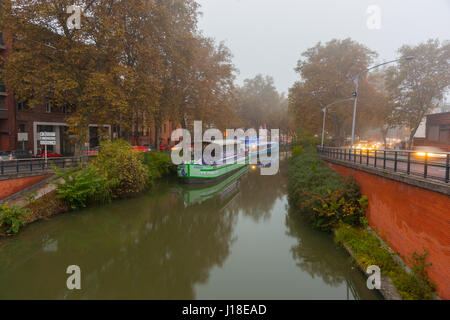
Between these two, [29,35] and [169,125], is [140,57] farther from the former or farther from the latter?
[169,125]

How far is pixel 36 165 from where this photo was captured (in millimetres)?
15523

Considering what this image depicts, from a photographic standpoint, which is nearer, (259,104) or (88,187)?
(88,187)

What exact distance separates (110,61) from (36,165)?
8528 mm

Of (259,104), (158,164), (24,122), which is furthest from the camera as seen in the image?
(259,104)

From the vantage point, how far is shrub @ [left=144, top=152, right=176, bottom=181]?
76.4 feet

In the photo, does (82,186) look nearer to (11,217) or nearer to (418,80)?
(11,217)

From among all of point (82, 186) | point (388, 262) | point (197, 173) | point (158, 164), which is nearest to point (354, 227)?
point (388, 262)

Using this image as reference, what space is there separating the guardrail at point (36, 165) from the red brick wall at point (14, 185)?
1.33ft

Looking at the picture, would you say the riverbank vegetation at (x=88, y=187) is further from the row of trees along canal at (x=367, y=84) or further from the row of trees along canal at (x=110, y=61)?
the row of trees along canal at (x=367, y=84)

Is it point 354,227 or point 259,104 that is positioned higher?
point 259,104

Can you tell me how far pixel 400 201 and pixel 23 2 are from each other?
2059cm

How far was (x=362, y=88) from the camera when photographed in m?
29.5

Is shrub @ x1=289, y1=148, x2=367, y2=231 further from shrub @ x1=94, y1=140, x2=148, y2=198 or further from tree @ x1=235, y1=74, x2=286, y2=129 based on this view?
tree @ x1=235, y1=74, x2=286, y2=129
